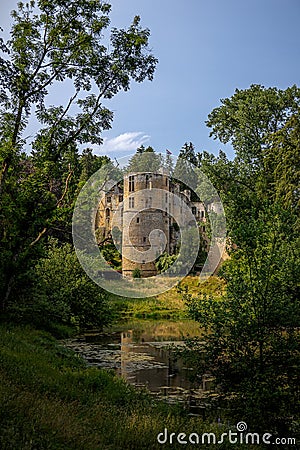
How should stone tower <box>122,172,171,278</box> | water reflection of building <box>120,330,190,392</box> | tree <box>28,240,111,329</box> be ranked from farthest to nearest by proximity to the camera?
stone tower <box>122,172,171,278</box>
tree <box>28,240,111,329</box>
water reflection of building <box>120,330,190,392</box>

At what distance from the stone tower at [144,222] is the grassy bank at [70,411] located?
88.0ft

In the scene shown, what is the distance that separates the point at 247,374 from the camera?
7.96 meters

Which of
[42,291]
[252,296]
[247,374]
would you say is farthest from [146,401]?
[42,291]

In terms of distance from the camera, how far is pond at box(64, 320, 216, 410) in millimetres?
11234

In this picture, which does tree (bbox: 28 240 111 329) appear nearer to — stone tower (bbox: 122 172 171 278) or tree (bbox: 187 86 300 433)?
tree (bbox: 187 86 300 433)

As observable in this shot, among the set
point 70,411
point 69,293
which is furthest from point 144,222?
point 70,411

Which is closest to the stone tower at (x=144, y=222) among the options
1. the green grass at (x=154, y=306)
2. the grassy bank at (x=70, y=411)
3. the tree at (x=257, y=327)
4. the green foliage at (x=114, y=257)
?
the green foliage at (x=114, y=257)

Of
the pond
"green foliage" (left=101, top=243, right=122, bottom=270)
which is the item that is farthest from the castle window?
the pond

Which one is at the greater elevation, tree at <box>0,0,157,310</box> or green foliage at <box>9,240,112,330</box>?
tree at <box>0,0,157,310</box>

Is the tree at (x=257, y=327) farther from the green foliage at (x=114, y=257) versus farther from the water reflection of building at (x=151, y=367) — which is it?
the green foliage at (x=114, y=257)

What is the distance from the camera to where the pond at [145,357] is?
36.9 feet

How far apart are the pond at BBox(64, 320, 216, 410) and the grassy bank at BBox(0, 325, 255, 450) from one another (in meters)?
1.44

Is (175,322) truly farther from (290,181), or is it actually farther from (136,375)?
(136,375)

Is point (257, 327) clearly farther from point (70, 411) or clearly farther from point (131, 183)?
point (131, 183)
